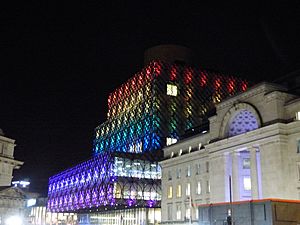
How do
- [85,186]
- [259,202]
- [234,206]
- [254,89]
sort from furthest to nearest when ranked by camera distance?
[85,186] → [254,89] → [234,206] → [259,202]

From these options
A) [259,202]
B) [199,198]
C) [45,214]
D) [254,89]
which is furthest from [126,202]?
[45,214]

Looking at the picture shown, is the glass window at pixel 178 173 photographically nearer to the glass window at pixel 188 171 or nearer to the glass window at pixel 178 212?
the glass window at pixel 188 171

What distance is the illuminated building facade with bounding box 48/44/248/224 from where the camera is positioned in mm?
115438

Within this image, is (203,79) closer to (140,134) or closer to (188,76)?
(188,76)

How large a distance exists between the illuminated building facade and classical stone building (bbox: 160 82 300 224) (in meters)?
21.9

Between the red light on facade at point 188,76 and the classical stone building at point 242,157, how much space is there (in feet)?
206

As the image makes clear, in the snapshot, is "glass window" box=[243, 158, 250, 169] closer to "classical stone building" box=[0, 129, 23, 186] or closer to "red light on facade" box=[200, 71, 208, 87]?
"classical stone building" box=[0, 129, 23, 186]

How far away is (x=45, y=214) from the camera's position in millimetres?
176750

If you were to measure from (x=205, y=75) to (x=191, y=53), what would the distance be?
13.2 metres

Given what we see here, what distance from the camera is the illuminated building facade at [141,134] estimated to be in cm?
11544

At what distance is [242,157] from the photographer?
2963 inches

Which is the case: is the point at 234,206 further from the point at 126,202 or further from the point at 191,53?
the point at 191,53

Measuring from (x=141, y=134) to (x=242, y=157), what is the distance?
75.7m

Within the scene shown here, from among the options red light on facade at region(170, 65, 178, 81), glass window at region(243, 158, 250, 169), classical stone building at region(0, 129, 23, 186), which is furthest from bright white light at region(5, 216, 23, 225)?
red light on facade at region(170, 65, 178, 81)
